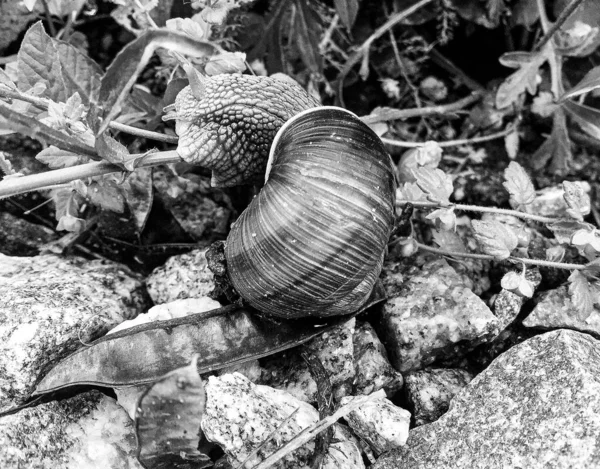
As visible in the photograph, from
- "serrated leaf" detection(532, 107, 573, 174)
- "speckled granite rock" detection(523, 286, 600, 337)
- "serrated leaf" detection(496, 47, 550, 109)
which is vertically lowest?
"speckled granite rock" detection(523, 286, 600, 337)

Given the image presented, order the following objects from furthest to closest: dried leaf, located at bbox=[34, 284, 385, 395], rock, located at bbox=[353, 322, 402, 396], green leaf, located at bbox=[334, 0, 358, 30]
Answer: green leaf, located at bbox=[334, 0, 358, 30]
rock, located at bbox=[353, 322, 402, 396]
dried leaf, located at bbox=[34, 284, 385, 395]

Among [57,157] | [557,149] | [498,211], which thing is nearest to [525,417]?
[498,211]

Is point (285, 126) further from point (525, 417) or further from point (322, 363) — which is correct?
point (525, 417)

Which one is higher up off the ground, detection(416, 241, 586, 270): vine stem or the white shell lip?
the white shell lip

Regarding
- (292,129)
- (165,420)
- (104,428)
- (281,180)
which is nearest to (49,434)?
(104,428)

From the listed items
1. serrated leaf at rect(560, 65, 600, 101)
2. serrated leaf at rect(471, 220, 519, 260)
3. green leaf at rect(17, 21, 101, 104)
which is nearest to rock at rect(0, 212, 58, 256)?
green leaf at rect(17, 21, 101, 104)

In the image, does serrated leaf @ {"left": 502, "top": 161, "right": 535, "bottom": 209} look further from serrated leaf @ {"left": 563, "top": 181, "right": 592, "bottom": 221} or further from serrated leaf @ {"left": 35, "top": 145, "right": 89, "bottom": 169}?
serrated leaf @ {"left": 35, "top": 145, "right": 89, "bottom": 169}
